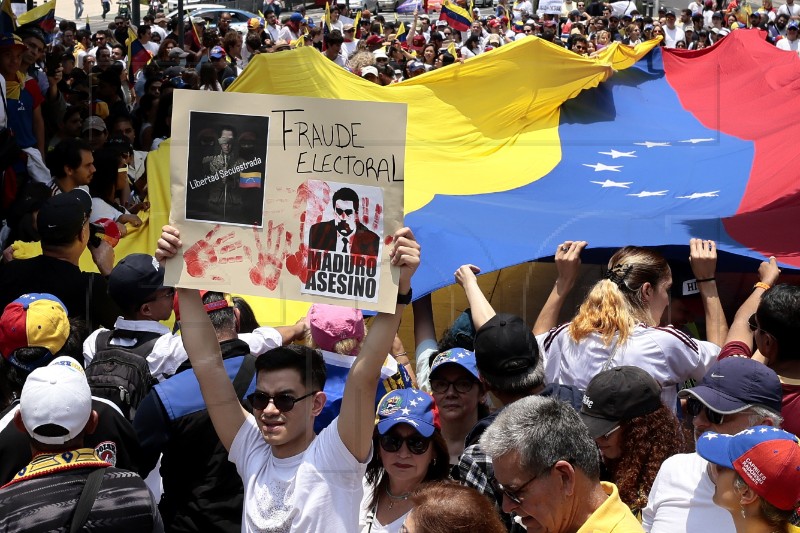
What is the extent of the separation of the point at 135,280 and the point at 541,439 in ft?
6.75

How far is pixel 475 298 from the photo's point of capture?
436 cm

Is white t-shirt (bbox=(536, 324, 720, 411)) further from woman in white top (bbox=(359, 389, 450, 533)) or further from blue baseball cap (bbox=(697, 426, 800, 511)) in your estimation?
blue baseball cap (bbox=(697, 426, 800, 511))

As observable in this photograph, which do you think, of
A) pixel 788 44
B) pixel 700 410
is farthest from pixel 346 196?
pixel 788 44

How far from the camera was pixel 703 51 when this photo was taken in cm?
833

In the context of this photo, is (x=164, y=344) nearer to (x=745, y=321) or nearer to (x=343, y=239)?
(x=343, y=239)

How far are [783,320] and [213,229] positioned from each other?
1.89 m

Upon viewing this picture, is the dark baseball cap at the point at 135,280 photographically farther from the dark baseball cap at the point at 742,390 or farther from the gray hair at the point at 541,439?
the dark baseball cap at the point at 742,390

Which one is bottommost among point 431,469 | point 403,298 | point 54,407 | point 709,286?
point 431,469

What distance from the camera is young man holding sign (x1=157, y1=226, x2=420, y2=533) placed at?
2.87m

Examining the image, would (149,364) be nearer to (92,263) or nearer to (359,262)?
(359,262)

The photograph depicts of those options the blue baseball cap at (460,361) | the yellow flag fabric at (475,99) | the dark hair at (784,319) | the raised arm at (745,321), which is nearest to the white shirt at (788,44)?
the yellow flag fabric at (475,99)

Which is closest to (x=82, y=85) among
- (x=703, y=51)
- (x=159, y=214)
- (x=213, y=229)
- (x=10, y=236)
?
(x=10, y=236)

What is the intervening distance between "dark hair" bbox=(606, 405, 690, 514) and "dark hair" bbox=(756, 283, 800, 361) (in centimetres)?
65

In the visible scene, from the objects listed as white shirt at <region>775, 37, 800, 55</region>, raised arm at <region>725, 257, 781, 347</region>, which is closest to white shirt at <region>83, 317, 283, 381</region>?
raised arm at <region>725, 257, 781, 347</region>
